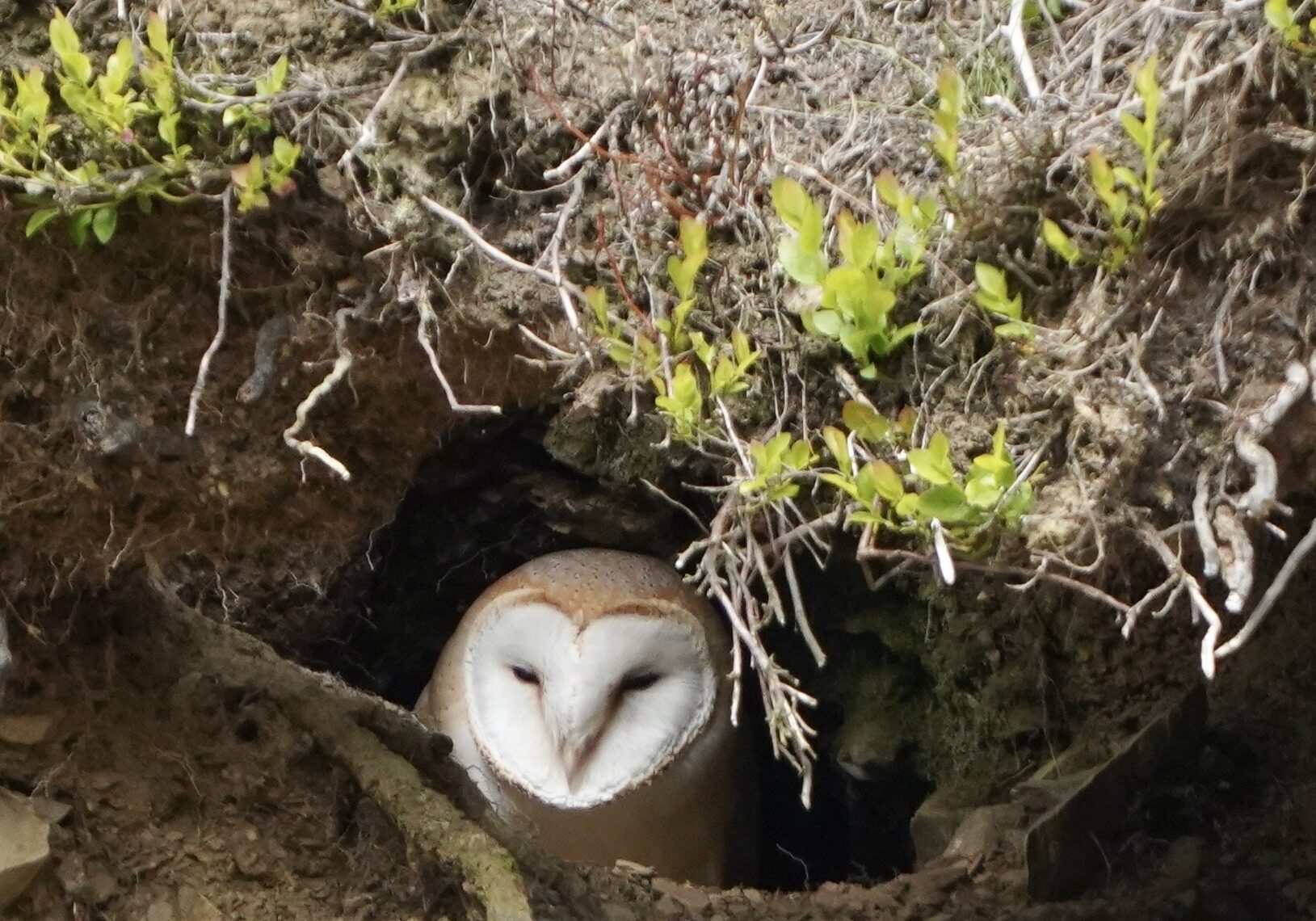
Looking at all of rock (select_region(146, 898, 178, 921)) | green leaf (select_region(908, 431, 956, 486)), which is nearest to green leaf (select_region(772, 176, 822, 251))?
green leaf (select_region(908, 431, 956, 486))

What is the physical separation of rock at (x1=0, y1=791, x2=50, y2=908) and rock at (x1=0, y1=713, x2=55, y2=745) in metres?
0.07

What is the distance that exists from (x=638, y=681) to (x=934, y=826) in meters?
0.54

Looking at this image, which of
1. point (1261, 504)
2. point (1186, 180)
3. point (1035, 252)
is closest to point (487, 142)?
point (1035, 252)

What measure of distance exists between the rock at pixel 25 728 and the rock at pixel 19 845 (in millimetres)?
71

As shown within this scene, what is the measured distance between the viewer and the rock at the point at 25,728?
64.7 inches

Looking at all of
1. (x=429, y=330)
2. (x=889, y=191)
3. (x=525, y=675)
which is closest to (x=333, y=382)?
(x=429, y=330)

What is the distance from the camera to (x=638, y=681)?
89.8 inches

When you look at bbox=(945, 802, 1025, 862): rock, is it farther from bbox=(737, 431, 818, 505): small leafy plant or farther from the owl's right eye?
bbox=(737, 431, 818, 505): small leafy plant

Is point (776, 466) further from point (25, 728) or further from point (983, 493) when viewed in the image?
point (25, 728)


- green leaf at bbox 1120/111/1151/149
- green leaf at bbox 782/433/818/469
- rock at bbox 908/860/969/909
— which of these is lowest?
rock at bbox 908/860/969/909

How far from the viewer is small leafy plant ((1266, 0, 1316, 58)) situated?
1.05m

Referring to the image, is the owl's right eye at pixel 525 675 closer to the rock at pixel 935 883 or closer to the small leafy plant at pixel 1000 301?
the rock at pixel 935 883

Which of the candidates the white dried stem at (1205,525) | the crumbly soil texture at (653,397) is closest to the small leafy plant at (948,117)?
the crumbly soil texture at (653,397)

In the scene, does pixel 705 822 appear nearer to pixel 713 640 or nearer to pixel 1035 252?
pixel 713 640
